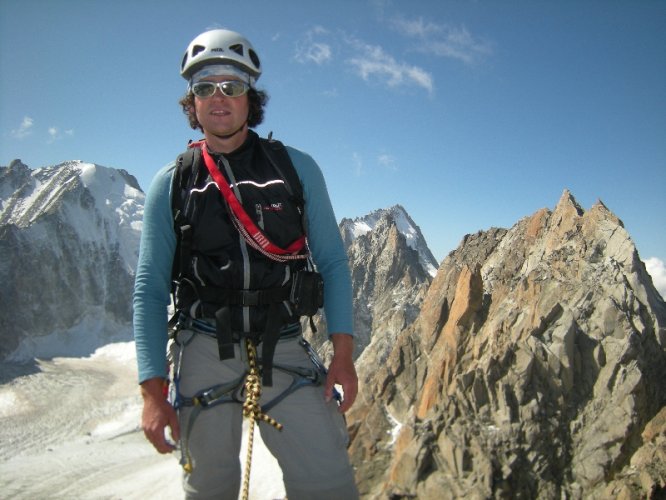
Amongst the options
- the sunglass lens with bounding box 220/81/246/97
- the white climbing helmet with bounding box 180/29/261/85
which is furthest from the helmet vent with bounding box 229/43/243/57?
the sunglass lens with bounding box 220/81/246/97

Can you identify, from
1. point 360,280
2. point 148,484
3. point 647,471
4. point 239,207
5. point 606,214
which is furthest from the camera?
point 360,280

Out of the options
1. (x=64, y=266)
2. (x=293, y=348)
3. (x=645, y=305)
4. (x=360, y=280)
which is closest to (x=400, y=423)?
(x=645, y=305)

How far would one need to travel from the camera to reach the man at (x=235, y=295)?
4164mm

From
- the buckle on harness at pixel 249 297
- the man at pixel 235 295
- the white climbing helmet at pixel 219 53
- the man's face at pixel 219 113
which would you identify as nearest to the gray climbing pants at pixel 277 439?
the man at pixel 235 295

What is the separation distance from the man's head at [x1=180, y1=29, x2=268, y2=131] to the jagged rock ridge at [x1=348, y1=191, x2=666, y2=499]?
1070 inches

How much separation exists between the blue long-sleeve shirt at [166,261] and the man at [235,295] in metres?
0.01

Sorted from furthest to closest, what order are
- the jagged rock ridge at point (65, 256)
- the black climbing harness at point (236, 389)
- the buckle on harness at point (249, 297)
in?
the jagged rock ridge at point (65, 256) → the buckle on harness at point (249, 297) → the black climbing harness at point (236, 389)

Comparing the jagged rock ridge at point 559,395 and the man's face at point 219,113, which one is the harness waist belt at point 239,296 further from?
the jagged rock ridge at point 559,395

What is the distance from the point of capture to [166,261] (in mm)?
4633

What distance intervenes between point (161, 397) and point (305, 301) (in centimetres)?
166

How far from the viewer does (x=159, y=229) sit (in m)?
4.57

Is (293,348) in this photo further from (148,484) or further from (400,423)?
(148,484)

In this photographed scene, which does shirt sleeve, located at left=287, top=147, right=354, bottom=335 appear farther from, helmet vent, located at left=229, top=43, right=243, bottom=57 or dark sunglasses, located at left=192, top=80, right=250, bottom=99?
helmet vent, located at left=229, top=43, right=243, bottom=57

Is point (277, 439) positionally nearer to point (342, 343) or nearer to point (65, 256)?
point (342, 343)
